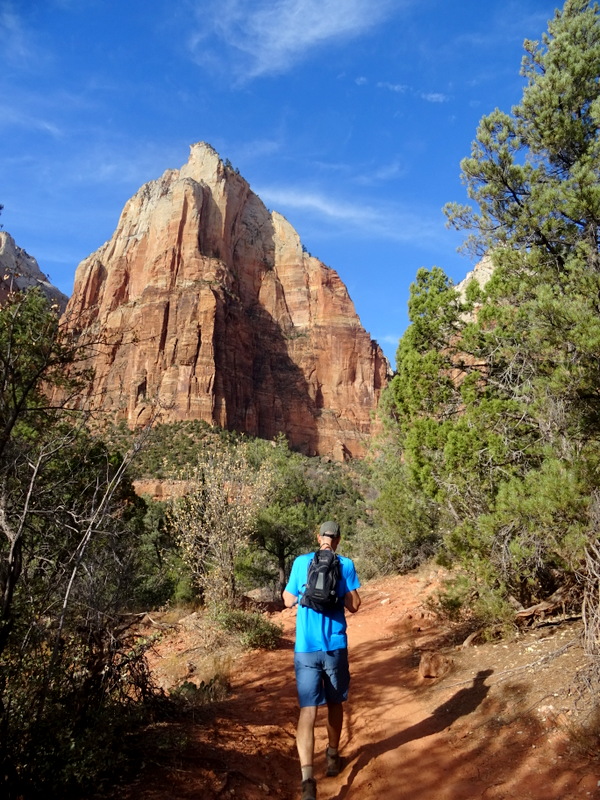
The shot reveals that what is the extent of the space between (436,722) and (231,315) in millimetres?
83798

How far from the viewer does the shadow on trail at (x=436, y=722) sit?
14.5 feet

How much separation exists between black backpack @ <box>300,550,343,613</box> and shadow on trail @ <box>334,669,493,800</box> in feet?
4.64

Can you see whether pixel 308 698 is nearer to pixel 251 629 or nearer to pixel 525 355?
pixel 525 355

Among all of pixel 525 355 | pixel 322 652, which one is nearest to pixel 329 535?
pixel 322 652

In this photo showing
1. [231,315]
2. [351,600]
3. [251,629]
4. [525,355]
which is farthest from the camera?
[231,315]

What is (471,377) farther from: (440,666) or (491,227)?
(440,666)

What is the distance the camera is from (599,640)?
406 cm

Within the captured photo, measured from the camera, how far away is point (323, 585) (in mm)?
3924

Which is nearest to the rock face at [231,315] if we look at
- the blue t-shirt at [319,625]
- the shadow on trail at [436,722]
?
the shadow on trail at [436,722]

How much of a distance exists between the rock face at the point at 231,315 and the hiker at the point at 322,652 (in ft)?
223

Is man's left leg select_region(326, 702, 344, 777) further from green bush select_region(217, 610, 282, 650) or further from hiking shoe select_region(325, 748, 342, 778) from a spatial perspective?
green bush select_region(217, 610, 282, 650)

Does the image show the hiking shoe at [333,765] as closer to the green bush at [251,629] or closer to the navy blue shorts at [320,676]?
the navy blue shorts at [320,676]

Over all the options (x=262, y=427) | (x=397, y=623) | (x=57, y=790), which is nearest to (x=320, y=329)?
(x=262, y=427)

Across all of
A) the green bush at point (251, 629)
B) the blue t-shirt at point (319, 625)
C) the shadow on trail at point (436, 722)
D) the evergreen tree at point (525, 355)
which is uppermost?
the evergreen tree at point (525, 355)
